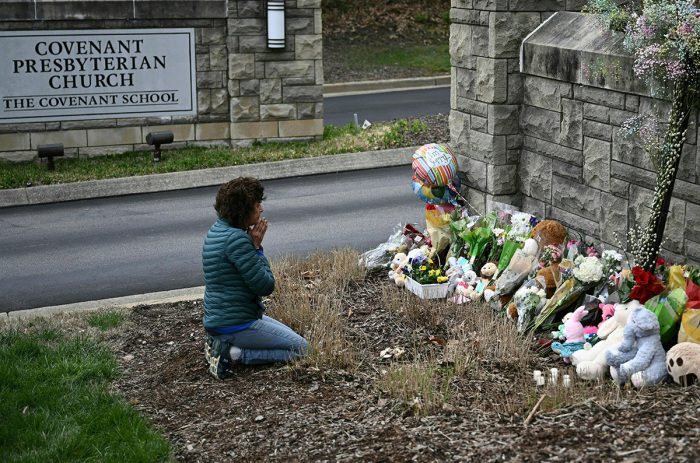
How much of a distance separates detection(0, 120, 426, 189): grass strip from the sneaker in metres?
7.45

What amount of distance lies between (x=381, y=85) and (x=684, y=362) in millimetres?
17733

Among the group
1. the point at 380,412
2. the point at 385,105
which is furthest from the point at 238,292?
the point at 385,105

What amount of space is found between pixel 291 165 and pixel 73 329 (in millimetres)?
6947

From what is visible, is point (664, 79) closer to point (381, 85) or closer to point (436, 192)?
point (436, 192)

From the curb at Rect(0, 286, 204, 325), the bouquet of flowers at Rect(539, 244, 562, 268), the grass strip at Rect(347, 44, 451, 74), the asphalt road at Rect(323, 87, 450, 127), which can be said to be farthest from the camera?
the grass strip at Rect(347, 44, 451, 74)

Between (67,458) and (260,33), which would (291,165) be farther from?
(67,458)

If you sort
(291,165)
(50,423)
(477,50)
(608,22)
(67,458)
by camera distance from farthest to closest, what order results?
(291,165) < (477,50) < (608,22) < (50,423) < (67,458)

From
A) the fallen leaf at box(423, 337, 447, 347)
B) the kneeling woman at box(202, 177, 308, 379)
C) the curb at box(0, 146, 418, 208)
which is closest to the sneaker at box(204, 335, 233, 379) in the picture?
the kneeling woman at box(202, 177, 308, 379)

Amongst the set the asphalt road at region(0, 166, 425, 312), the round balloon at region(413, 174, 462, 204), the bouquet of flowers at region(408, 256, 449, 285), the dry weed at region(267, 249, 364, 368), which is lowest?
the asphalt road at region(0, 166, 425, 312)

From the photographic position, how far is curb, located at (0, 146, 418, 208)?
1202 centimetres

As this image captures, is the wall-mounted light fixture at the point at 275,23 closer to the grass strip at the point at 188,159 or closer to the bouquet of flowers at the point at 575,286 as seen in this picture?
the grass strip at the point at 188,159

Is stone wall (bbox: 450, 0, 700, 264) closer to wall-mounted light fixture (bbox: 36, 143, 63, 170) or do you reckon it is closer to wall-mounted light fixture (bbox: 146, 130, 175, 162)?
wall-mounted light fixture (bbox: 146, 130, 175, 162)

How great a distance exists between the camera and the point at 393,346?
20.2 ft

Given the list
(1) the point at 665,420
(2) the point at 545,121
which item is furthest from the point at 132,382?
(2) the point at 545,121
